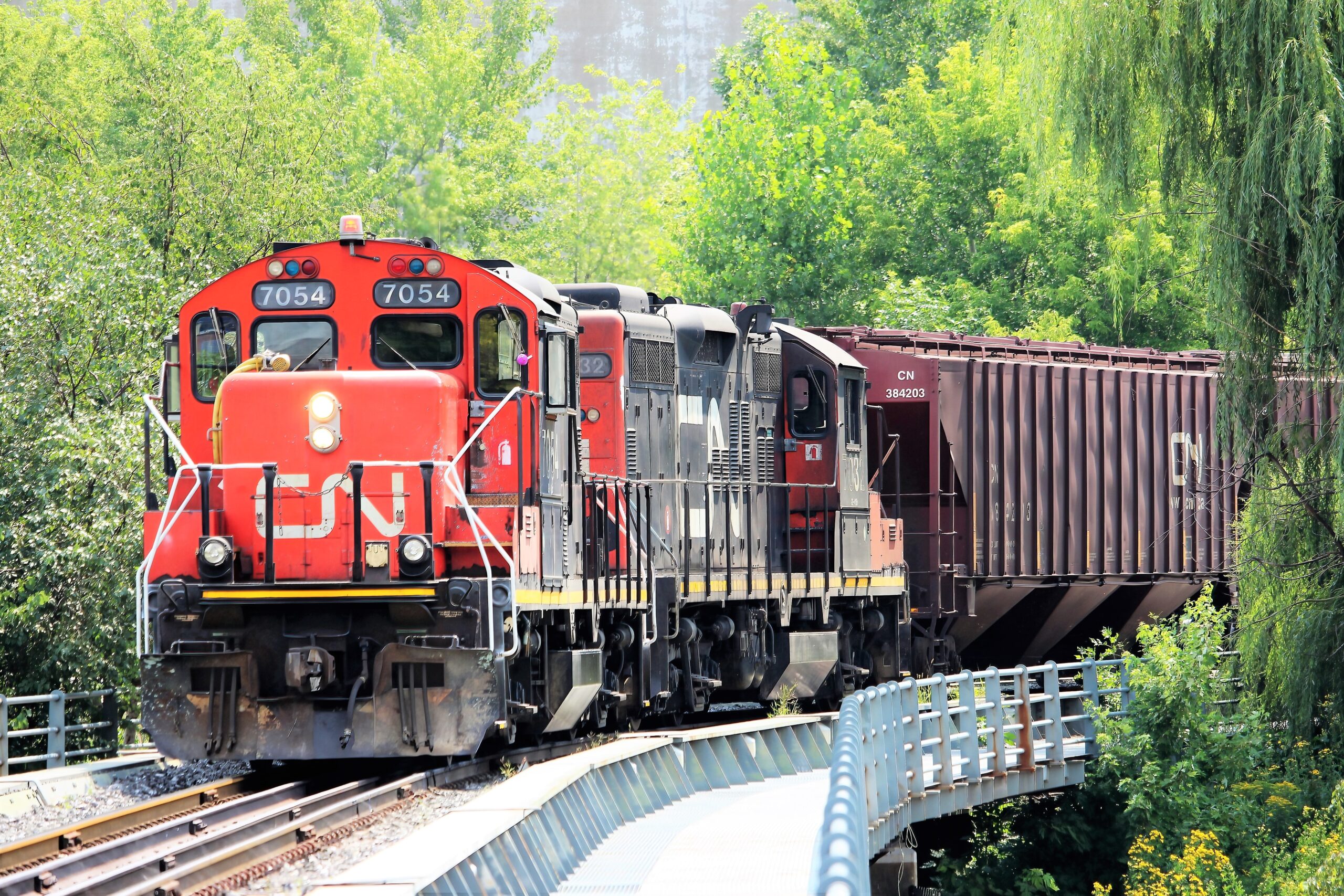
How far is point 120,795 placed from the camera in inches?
455

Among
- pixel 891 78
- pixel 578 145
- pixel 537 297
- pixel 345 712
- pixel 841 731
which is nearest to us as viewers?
pixel 841 731

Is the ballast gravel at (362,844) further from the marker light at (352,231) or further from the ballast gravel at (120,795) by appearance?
the marker light at (352,231)

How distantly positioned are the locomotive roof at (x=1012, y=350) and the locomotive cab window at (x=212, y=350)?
8.98 meters

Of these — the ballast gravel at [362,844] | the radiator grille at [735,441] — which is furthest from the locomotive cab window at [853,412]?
the ballast gravel at [362,844]

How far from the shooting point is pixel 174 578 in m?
11.6

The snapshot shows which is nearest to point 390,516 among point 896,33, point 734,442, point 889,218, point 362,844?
point 362,844

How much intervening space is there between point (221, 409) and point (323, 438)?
3.01ft

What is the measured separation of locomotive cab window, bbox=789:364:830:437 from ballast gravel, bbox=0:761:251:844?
7.07m

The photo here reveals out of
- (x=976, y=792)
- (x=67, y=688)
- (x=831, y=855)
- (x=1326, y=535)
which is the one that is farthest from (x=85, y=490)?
(x=831, y=855)

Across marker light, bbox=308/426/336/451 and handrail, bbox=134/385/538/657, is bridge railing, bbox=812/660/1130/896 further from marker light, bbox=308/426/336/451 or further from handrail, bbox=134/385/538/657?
marker light, bbox=308/426/336/451

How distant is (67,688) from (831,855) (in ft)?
47.4

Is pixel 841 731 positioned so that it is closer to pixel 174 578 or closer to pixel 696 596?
pixel 174 578

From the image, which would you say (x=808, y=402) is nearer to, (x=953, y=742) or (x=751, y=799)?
(x=953, y=742)

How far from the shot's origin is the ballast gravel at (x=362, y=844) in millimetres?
8297
